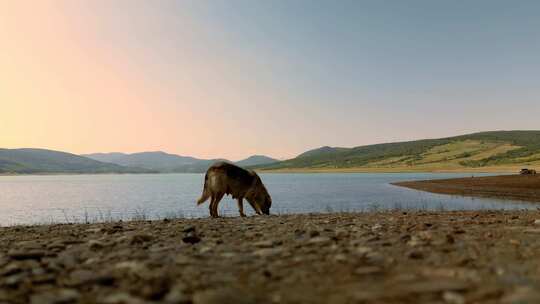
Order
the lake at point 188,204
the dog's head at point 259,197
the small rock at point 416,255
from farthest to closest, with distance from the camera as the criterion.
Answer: the lake at point 188,204
the dog's head at point 259,197
the small rock at point 416,255

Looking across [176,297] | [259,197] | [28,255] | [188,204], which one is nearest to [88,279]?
[176,297]

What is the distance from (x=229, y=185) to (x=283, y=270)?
1219cm

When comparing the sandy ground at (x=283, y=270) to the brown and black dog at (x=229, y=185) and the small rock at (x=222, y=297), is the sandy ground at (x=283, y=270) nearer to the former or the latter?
the small rock at (x=222, y=297)

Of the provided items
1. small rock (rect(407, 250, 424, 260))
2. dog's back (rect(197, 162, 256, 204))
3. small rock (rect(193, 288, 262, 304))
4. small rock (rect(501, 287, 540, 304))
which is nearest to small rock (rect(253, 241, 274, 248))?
small rock (rect(407, 250, 424, 260))

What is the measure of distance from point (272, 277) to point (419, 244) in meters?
3.75

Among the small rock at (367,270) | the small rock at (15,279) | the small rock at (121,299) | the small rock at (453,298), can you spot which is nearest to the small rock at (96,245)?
the small rock at (15,279)

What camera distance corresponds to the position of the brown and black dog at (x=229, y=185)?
684 inches

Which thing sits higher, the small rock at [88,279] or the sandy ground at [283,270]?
the small rock at [88,279]

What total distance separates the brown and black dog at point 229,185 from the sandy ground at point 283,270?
8.35 metres

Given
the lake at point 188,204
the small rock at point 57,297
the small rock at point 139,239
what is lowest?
the lake at point 188,204

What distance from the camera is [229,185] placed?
1772cm

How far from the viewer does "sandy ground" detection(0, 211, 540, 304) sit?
4.44 m

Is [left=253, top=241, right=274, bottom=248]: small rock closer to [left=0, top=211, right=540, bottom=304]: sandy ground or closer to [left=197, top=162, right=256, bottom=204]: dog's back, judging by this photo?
[left=0, top=211, right=540, bottom=304]: sandy ground

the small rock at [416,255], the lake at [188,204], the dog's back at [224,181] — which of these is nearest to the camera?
the small rock at [416,255]
